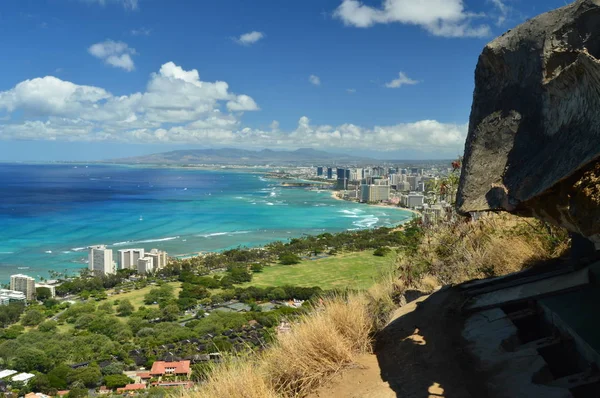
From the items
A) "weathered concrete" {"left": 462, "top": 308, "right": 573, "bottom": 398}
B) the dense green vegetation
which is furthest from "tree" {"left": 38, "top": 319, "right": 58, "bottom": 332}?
"weathered concrete" {"left": 462, "top": 308, "right": 573, "bottom": 398}

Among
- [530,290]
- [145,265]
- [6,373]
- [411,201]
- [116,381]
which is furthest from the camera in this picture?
[411,201]

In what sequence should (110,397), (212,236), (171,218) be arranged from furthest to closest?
(171,218), (212,236), (110,397)

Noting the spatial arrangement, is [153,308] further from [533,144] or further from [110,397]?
[533,144]

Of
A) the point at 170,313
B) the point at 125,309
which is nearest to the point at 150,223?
the point at 125,309

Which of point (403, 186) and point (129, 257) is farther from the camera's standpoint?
point (403, 186)

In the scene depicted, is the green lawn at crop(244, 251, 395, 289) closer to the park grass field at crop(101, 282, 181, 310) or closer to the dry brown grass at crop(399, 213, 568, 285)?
the park grass field at crop(101, 282, 181, 310)

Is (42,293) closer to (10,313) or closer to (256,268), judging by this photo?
(10,313)

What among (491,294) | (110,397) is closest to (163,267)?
(110,397)
